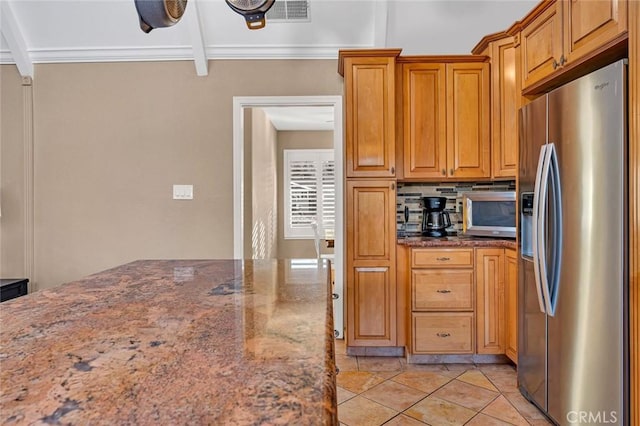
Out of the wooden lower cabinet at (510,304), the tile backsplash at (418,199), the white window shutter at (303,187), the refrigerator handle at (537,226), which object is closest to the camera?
the refrigerator handle at (537,226)

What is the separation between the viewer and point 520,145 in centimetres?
219

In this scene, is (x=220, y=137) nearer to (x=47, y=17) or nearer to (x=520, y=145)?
(x=47, y=17)

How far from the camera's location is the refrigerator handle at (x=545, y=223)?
1803mm

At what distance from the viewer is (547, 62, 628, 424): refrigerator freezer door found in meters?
1.47

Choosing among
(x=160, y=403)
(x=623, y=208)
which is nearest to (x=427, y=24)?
(x=623, y=208)

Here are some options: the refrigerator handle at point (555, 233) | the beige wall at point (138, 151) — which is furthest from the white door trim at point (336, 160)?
the refrigerator handle at point (555, 233)

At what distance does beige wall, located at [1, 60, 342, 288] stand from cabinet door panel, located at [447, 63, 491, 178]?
3.11 ft

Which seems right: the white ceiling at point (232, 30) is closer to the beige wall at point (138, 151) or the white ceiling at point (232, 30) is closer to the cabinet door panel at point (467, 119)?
the beige wall at point (138, 151)

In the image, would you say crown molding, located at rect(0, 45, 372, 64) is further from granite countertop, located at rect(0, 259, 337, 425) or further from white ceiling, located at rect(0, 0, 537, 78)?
granite countertop, located at rect(0, 259, 337, 425)

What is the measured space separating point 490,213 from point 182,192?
8.34 ft

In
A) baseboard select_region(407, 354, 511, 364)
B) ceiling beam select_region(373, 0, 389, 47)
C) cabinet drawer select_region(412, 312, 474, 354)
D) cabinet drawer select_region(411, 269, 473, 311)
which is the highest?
ceiling beam select_region(373, 0, 389, 47)

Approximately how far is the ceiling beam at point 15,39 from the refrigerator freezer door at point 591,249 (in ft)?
12.9

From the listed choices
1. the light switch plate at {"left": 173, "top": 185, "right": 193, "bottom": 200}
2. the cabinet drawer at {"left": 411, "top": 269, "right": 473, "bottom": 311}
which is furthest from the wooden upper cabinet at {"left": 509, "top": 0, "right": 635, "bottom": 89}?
the light switch plate at {"left": 173, "top": 185, "right": 193, "bottom": 200}

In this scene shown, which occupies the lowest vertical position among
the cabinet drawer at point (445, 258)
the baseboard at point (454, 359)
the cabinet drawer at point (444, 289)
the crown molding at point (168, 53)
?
the baseboard at point (454, 359)
